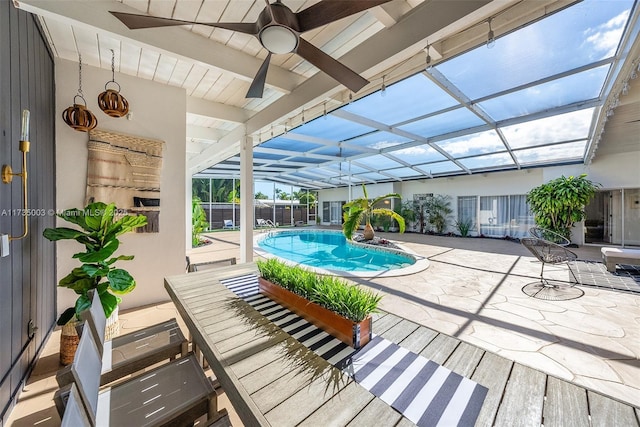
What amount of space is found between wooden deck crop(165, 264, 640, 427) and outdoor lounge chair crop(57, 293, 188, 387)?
378mm

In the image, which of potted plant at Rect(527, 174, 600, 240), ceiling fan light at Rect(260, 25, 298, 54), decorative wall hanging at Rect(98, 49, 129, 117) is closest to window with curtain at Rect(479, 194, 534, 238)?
potted plant at Rect(527, 174, 600, 240)

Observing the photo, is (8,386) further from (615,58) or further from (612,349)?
(615,58)

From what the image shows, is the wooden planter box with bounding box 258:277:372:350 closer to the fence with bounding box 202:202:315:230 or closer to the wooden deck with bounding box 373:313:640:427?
the wooden deck with bounding box 373:313:640:427

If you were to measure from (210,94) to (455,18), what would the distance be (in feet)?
12.5

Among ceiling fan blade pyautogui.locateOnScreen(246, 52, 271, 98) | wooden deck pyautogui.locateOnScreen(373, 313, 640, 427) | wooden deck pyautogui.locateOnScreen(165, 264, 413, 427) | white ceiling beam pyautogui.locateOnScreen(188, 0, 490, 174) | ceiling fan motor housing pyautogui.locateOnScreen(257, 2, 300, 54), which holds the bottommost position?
wooden deck pyautogui.locateOnScreen(373, 313, 640, 427)

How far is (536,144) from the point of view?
23.2 feet

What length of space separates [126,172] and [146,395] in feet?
10.5

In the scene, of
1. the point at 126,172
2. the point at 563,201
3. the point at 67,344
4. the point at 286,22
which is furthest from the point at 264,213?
the point at 286,22

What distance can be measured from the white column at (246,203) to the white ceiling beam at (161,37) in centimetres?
180

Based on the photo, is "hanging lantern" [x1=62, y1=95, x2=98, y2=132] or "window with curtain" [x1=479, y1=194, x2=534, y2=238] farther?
"window with curtain" [x1=479, y1=194, x2=534, y2=238]

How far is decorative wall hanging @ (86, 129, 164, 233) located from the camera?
334cm

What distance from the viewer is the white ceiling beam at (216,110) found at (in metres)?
4.44

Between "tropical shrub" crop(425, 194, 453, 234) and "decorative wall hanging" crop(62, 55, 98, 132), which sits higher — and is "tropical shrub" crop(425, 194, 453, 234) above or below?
below

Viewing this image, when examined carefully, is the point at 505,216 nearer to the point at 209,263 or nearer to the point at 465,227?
the point at 465,227
